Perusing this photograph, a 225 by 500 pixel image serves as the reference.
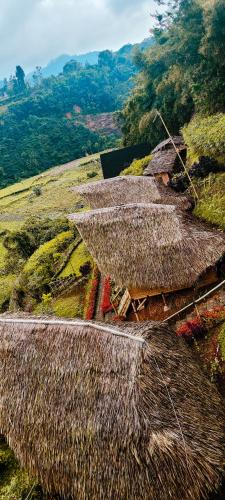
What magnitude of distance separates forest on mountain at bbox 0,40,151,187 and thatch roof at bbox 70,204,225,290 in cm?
4147

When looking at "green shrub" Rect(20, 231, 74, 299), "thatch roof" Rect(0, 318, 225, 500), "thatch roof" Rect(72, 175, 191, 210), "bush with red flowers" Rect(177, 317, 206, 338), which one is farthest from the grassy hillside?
"thatch roof" Rect(0, 318, 225, 500)

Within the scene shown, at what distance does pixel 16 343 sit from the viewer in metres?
7.95

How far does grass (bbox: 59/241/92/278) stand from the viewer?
68.0 feet

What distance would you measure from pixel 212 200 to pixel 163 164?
821 cm

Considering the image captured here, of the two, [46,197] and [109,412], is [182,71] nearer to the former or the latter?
→ [46,197]

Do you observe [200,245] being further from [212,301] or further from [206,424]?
[206,424]

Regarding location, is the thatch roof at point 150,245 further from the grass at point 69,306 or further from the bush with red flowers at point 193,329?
the grass at point 69,306

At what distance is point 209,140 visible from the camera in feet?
62.2

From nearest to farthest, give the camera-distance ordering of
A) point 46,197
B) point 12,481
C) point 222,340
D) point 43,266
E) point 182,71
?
point 12,481, point 222,340, point 43,266, point 182,71, point 46,197

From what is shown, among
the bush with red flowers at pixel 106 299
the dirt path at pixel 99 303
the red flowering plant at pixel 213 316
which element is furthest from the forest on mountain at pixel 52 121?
the red flowering plant at pixel 213 316

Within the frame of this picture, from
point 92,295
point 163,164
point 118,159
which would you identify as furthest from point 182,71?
point 92,295

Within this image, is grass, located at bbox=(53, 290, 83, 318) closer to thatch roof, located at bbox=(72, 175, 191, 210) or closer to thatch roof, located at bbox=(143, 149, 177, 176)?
thatch roof, located at bbox=(72, 175, 191, 210)

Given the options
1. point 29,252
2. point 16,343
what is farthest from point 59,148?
point 16,343

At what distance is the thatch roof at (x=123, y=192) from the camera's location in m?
17.7
